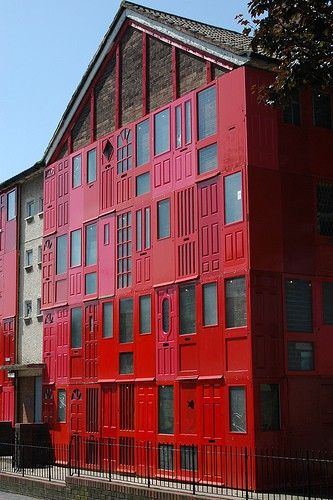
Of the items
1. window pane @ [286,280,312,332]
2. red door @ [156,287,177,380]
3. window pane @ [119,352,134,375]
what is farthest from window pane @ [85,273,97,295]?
window pane @ [286,280,312,332]

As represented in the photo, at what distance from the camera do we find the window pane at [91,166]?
27869 millimetres

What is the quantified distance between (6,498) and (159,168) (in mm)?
10912

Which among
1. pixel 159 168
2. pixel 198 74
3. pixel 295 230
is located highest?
pixel 198 74

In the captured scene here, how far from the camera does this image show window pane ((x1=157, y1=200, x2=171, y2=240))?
23.8 m

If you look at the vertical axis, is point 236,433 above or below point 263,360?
below

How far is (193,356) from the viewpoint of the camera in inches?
871

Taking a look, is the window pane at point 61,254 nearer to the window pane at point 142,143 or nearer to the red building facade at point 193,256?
the red building facade at point 193,256

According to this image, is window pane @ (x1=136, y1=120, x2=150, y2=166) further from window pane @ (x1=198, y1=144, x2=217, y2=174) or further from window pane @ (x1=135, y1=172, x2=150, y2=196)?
window pane @ (x1=198, y1=144, x2=217, y2=174)

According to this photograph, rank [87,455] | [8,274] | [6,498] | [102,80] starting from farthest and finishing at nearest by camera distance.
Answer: [8,274] → [102,80] → [87,455] → [6,498]

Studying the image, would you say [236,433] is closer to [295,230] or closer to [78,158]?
[295,230]

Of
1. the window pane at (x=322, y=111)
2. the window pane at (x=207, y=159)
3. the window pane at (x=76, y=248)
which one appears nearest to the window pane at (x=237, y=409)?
the window pane at (x=207, y=159)

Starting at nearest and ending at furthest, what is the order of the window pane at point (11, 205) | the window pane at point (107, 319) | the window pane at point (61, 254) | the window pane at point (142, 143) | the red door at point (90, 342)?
the window pane at point (142, 143)
the window pane at point (107, 319)
the red door at point (90, 342)
the window pane at point (61, 254)
the window pane at point (11, 205)

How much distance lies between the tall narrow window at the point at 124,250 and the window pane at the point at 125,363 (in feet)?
7.15

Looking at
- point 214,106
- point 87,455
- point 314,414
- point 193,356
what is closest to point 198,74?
point 214,106
